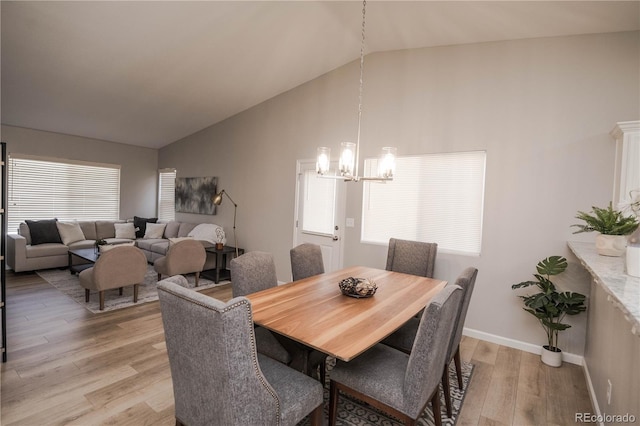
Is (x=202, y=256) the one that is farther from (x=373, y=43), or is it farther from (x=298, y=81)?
(x=373, y=43)

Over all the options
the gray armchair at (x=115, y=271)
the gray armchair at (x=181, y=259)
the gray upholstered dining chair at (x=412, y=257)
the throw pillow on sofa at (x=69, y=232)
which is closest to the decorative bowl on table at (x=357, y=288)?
the gray upholstered dining chair at (x=412, y=257)

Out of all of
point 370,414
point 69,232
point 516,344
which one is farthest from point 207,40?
point 516,344

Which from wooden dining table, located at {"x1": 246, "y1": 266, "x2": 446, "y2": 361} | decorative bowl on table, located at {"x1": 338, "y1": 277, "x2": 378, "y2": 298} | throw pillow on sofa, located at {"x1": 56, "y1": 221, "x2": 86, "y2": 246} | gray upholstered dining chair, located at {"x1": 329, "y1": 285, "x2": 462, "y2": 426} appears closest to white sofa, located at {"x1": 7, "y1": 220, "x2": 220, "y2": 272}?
throw pillow on sofa, located at {"x1": 56, "y1": 221, "x2": 86, "y2": 246}

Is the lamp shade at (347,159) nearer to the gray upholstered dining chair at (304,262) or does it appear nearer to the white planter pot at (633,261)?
the gray upholstered dining chair at (304,262)

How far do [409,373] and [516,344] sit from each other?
2302 millimetres

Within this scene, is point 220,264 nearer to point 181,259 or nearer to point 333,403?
point 181,259

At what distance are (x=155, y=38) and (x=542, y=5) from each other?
141 inches

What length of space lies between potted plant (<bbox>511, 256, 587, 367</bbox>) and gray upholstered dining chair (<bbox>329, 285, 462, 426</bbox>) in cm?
164

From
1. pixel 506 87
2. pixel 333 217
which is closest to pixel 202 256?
pixel 333 217

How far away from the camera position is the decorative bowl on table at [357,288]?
2133 mm

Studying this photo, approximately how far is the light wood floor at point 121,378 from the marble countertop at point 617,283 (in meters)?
1.12

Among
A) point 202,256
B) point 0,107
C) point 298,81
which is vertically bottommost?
point 202,256

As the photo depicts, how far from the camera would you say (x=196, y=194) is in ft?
20.8

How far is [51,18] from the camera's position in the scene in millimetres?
2863
